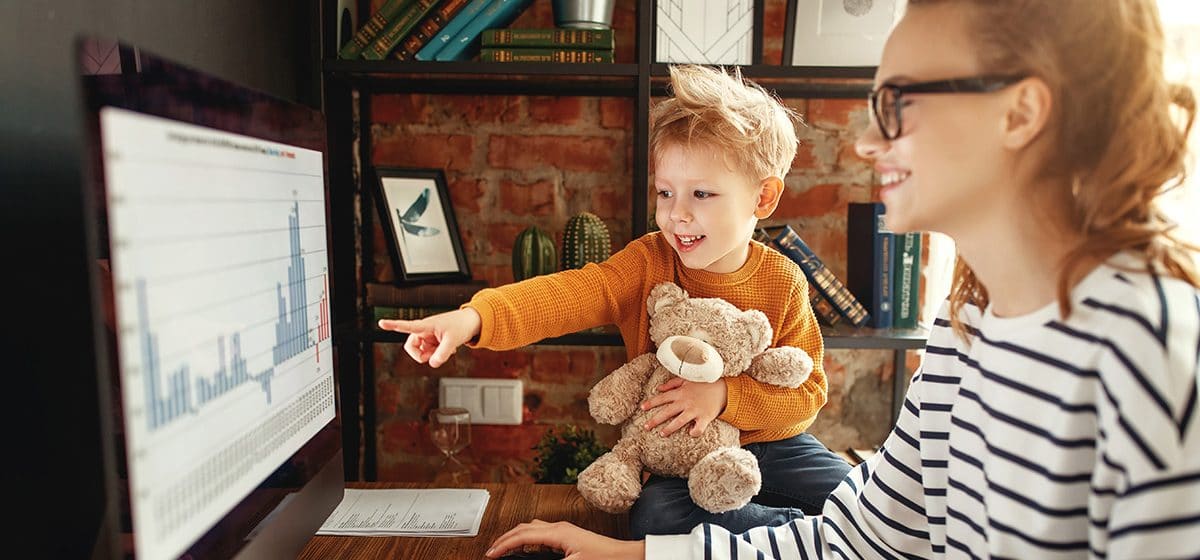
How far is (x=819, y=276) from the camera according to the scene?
5.01ft

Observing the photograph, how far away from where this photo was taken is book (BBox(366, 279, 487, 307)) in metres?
1.49

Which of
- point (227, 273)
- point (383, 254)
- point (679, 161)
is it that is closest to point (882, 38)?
point (679, 161)

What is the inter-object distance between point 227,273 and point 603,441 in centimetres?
127

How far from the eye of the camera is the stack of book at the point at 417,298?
1.49 metres

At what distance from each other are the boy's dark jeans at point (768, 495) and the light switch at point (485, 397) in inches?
23.6

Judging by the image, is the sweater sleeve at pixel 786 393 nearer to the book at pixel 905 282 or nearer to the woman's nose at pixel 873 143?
the book at pixel 905 282

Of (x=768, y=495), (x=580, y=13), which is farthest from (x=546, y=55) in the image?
(x=768, y=495)

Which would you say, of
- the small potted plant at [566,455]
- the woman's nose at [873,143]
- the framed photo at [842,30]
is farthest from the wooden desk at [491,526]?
the framed photo at [842,30]

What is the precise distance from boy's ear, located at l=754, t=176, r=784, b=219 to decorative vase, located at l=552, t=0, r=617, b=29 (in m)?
0.50

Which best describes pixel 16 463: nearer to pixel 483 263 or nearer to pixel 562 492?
pixel 562 492

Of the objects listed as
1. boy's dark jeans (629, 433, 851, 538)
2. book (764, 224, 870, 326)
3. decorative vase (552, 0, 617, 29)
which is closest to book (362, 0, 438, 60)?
decorative vase (552, 0, 617, 29)

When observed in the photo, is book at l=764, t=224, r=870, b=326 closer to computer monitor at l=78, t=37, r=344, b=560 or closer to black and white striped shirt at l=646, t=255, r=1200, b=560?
black and white striped shirt at l=646, t=255, r=1200, b=560

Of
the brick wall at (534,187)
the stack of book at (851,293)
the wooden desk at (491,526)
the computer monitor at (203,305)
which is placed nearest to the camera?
the computer monitor at (203,305)

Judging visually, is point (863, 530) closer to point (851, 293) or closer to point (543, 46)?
point (851, 293)
